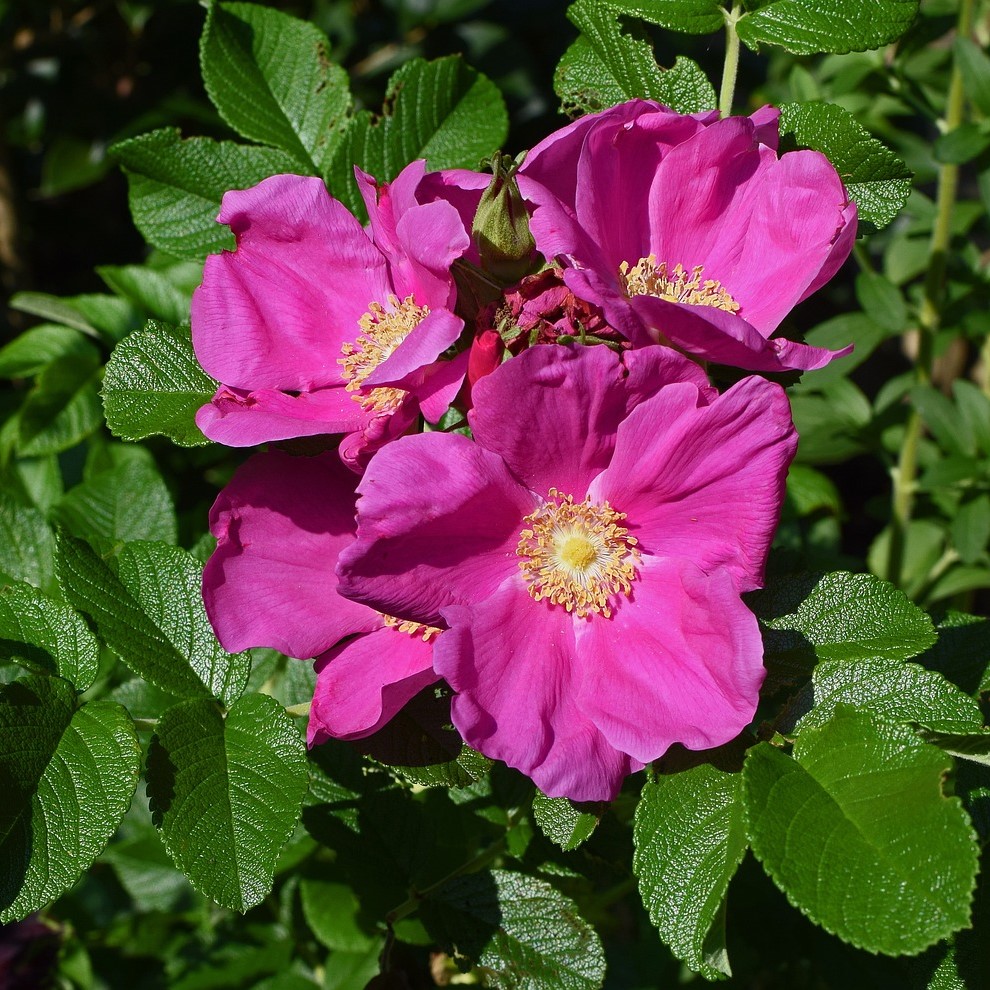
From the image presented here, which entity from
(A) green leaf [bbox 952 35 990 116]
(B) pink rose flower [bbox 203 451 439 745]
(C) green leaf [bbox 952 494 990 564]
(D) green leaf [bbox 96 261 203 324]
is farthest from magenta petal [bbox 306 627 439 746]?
(A) green leaf [bbox 952 35 990 116]

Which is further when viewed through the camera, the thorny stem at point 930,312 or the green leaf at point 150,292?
the thorny stem at point 930,312

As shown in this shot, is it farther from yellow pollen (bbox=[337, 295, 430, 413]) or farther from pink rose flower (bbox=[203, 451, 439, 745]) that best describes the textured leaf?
pink rose flower (bbox=[203, 451, 439, 745])

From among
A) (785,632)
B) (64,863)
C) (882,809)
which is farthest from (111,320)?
(882,809)

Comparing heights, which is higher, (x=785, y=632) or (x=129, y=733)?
(x=129, y=733)

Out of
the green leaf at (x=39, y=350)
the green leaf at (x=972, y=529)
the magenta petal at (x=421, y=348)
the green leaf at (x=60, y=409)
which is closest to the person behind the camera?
the magenta petal at (x=421, y=348)

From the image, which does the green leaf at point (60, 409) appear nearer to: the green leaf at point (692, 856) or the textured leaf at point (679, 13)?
the textured leaf at point (679, 13)

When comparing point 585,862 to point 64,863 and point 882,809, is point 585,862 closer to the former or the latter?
point 882,809

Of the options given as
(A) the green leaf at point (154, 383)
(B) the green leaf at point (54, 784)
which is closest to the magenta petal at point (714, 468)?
(A) the green leaf at point (154, 383)
